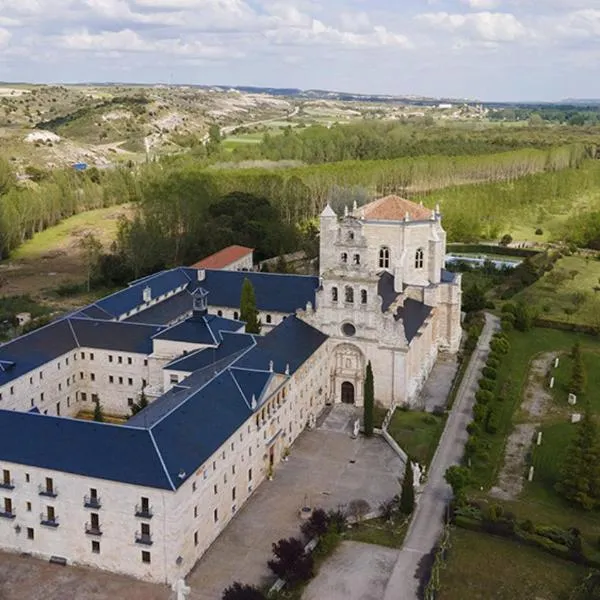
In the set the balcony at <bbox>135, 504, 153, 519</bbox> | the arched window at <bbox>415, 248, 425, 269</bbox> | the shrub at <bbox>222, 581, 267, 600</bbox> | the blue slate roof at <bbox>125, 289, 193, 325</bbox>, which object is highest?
the arched window at <bbox>415, 248, 425, 269</bbox>

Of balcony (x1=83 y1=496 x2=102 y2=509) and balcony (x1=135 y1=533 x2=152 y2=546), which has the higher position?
balcony (x1=83 y1=496 x2=102 y2=509)

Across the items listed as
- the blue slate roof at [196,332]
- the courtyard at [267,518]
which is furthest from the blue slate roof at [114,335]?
the courtyard at [267,518]

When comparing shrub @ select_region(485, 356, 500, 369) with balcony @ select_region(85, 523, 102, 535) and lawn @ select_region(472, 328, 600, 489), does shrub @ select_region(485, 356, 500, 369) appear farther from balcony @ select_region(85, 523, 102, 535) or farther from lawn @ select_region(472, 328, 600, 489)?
balcony @ select_region(85, 523, 102, 535)

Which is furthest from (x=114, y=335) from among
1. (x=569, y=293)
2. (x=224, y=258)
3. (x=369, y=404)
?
(x=569, y=293)

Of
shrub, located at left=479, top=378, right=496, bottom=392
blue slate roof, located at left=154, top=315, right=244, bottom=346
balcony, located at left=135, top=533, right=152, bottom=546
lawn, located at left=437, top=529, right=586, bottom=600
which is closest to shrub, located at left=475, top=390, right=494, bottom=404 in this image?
shrub, located at left=479, top=378, right=496, bottom=392

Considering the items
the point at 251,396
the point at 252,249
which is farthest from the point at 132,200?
the point at 251,396

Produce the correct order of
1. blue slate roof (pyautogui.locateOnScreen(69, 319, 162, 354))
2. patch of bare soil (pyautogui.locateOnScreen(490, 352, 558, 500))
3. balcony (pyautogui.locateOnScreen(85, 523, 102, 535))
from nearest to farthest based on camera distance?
balcony (pyautogui.locateOnScreen(85, 523, 102, 535))
patch of bare soil (pyautogui.locateOnScreen(490, 352, 558, 500))
blue slate roof (pyautogui.locateOnScreen(69, 319, 162, 354))

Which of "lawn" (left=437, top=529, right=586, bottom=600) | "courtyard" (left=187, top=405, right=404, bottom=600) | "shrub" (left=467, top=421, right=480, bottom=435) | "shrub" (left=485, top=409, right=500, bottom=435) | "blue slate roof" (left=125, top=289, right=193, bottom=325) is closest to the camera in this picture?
"lawn" (left=437, top=529, right=586, bottom=600)

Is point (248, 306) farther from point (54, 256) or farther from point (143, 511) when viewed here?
point (54, 256)
